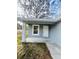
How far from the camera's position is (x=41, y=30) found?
1533mm

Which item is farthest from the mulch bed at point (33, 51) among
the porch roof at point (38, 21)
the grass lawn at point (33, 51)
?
the porch roof at point (38, 21)

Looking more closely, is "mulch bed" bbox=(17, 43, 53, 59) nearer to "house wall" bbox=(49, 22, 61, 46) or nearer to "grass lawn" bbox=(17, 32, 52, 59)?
"grass lawn" bbox=(17, 32, 52, 59)

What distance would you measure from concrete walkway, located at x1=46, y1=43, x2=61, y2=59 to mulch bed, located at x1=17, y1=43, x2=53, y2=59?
6 cm

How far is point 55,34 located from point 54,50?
22 centimetres

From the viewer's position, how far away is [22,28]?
1356 millimetres

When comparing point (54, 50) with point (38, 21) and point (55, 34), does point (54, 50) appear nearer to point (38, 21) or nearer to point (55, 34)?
point (55, 34)

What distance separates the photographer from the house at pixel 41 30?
142 cm

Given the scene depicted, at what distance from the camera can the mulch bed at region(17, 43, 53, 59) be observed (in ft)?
4.42

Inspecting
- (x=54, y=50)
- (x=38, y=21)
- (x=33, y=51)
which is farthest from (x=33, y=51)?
(x=38, y=21)
